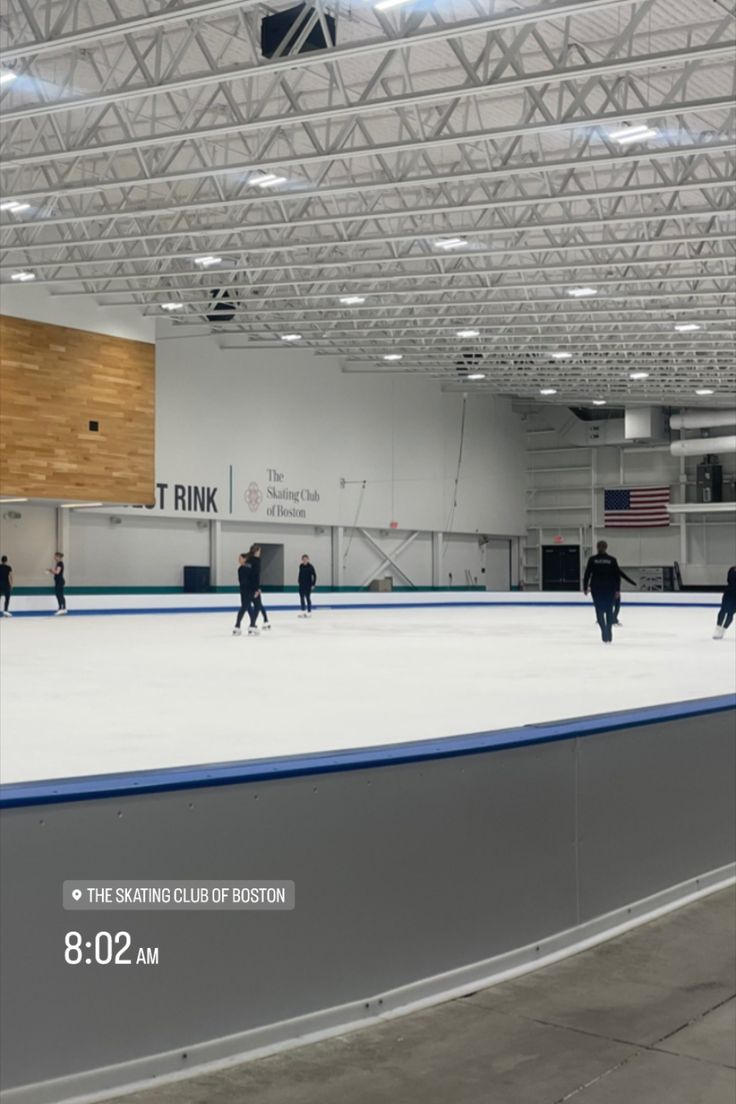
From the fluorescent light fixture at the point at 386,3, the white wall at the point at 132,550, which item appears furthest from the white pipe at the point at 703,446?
the fluorescent light fixture at the point at 386,3

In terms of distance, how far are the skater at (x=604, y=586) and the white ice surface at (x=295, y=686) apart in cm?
45

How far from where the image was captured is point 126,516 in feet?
107

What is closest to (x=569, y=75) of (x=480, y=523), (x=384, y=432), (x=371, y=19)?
(x=371, y=19)

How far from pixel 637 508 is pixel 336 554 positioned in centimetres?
1479

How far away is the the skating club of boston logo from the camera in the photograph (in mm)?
35812

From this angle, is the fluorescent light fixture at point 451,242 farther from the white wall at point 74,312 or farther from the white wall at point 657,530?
the white wall at point 657,530

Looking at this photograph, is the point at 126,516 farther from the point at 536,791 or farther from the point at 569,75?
the point at 536,791

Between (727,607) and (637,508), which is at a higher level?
(637,508)

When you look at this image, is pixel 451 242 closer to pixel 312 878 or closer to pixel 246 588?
pixel 246 588

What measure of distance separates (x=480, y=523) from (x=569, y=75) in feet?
109

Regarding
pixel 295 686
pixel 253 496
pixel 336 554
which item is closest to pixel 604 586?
pixel 295 686

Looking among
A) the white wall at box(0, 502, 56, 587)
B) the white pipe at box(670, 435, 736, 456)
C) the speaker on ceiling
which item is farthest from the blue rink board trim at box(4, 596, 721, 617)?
the speaker on ceiling

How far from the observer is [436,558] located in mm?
44438

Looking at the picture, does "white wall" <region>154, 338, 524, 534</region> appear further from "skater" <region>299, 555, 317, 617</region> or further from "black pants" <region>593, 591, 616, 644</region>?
"black pants" <region>593, 591, 616, 644</region>
